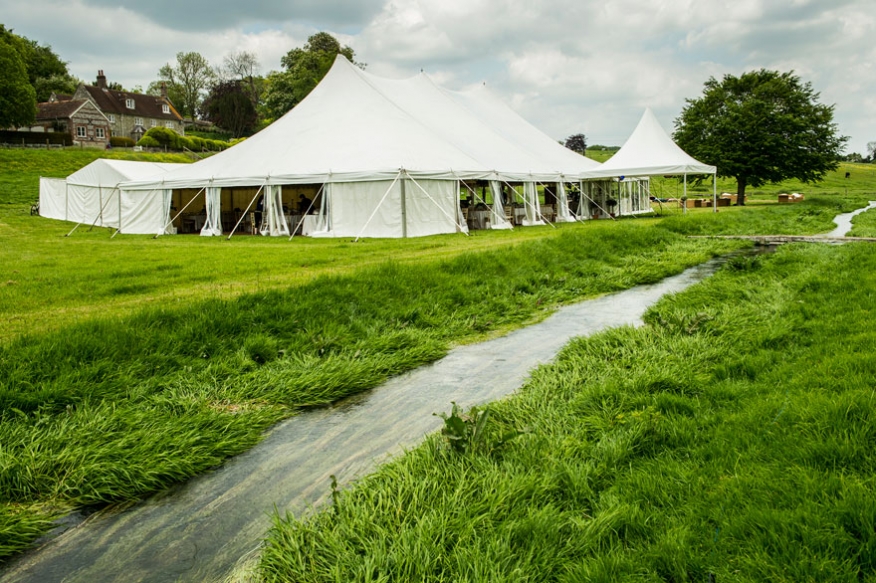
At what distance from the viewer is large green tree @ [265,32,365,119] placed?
188 feet

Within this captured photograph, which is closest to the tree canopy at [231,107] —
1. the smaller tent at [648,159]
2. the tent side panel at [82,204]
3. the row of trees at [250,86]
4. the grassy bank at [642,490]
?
the row of trees at [250,86]

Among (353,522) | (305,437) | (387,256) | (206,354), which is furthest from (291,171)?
(353,522)

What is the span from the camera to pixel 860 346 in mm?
3898

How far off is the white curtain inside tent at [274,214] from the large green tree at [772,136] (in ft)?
76.2

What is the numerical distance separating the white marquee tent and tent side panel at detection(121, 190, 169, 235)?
1.09ft

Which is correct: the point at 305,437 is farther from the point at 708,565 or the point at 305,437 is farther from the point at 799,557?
the point at 799,557

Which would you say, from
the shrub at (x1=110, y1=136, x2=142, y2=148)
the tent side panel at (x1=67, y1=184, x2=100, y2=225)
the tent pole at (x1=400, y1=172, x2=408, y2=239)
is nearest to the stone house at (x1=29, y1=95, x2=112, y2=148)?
the shrub at (x1=110, y1=136, x2=142, y2=148)

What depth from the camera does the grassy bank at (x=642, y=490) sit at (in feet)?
6.35

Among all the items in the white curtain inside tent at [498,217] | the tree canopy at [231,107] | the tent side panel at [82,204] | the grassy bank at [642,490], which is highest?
the tree canopy at [231,107]

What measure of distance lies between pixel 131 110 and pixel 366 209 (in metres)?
64.3

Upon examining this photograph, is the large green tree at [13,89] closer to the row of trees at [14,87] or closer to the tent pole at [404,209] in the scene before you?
the row of trees at [14,87]

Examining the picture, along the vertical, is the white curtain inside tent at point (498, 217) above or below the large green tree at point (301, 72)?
below

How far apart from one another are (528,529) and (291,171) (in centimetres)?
1567

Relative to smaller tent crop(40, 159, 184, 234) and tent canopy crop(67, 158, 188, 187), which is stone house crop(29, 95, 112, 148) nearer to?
smaller tent crop(40, 159, 184, 234)
